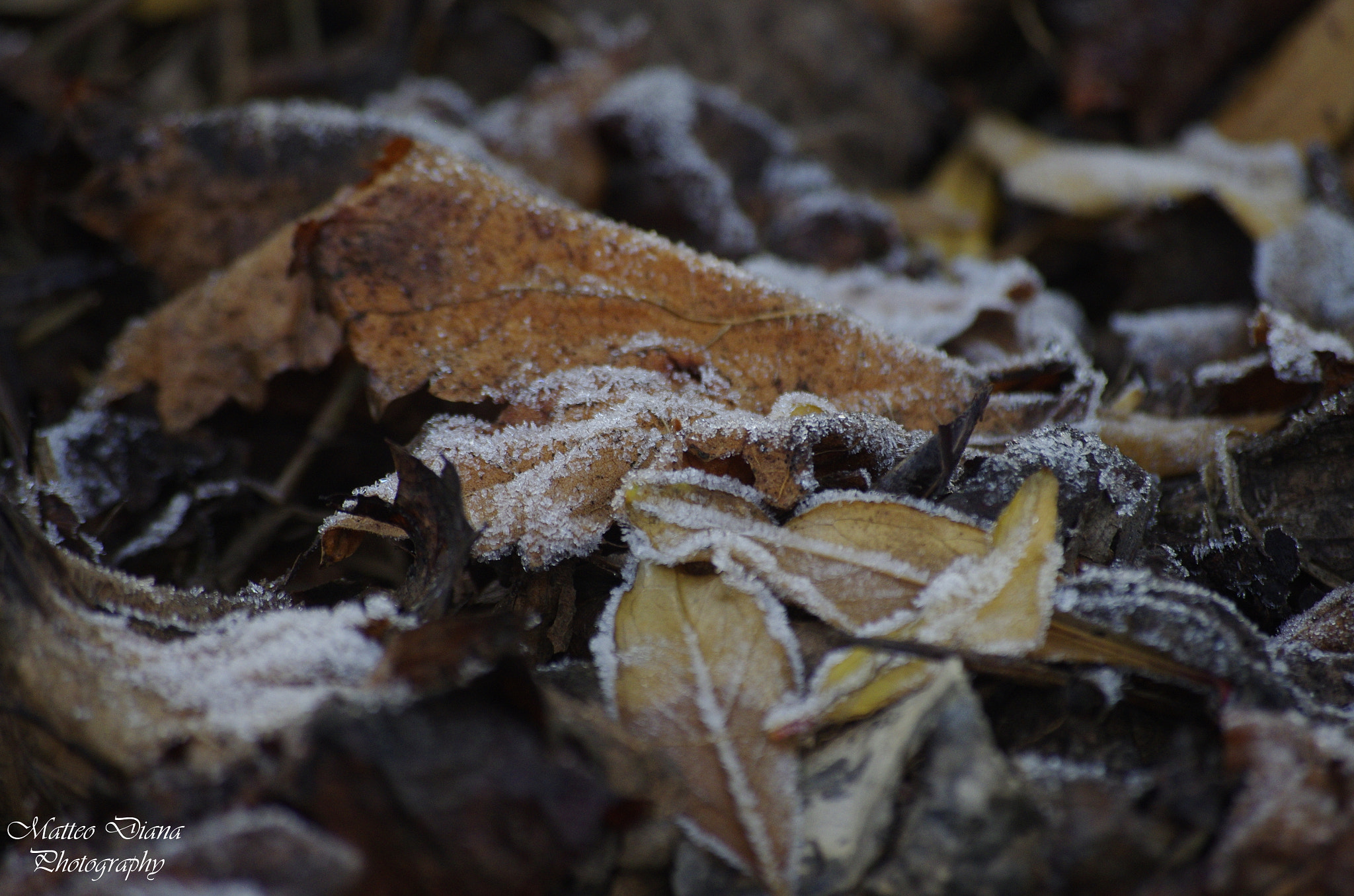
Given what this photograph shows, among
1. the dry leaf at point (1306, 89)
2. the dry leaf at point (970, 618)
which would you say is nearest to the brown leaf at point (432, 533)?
the dry leaf at point (970, 618)

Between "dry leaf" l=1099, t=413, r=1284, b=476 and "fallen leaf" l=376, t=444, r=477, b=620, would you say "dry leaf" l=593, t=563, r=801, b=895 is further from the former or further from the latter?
"dry leaf" l=1099, t=413, r=1284, b=476

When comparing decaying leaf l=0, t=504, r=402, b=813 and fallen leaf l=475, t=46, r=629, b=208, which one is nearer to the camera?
decaying leaf l=0, t=504, r=402, b=813

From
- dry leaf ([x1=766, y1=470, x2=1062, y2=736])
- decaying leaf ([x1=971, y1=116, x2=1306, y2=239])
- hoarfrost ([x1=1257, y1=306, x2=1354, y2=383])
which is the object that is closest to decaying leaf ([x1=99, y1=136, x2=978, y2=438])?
dry leaf ([x1=766, y1=470, x2=1062, y2=736])

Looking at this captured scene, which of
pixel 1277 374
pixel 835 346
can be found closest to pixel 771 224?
pixel 835 346

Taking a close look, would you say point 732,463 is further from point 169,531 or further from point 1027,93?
point 1027,93

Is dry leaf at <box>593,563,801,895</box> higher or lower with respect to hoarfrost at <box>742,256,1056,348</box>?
lower

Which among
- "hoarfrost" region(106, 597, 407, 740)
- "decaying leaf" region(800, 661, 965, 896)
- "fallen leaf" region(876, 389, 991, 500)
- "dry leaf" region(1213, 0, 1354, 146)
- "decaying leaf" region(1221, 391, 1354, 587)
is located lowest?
"decaying leaf" region(800, 661, 965, 896)
